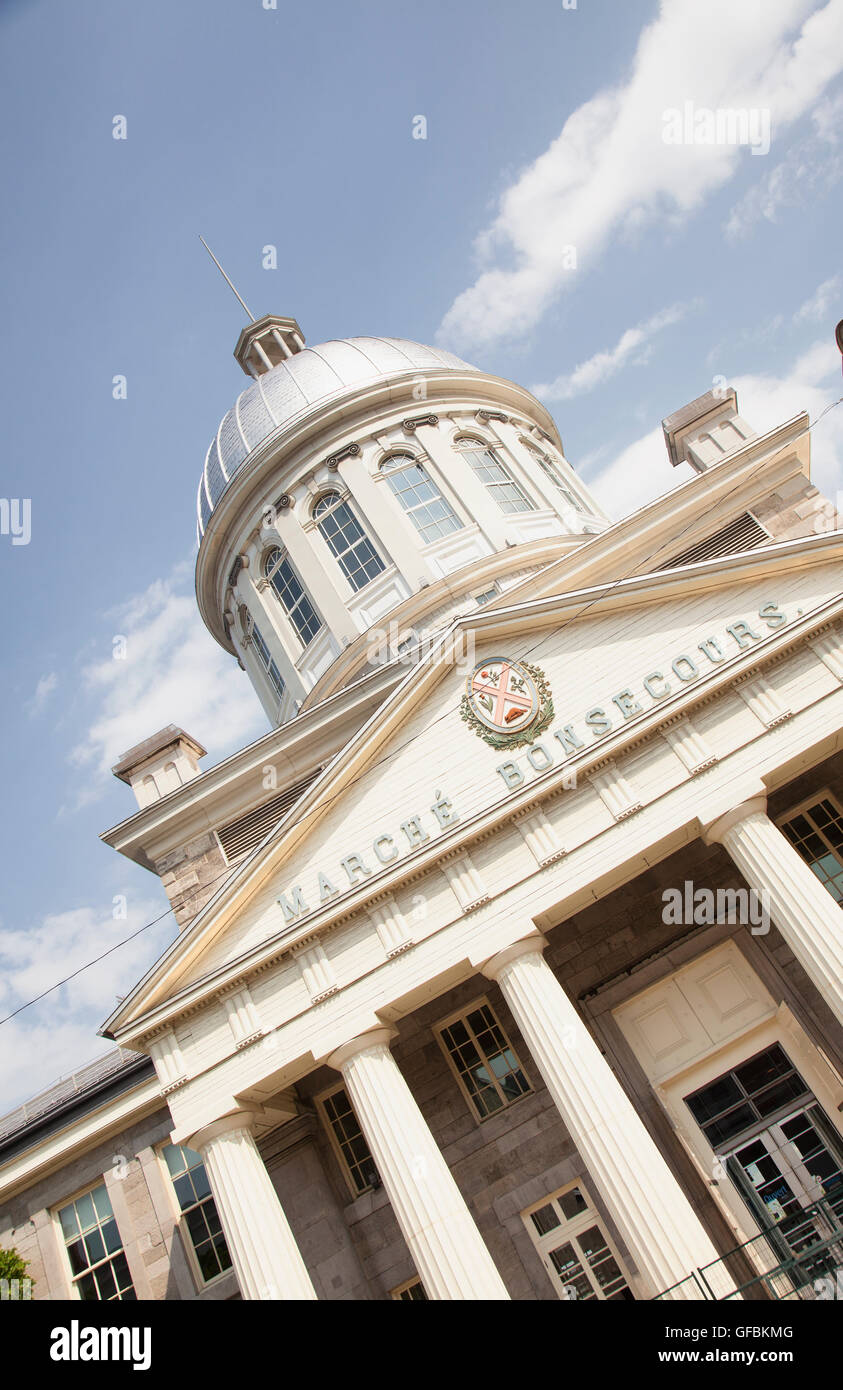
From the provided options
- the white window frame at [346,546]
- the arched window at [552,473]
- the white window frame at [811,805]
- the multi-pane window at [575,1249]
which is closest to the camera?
the multi-pane window at [575,1249]

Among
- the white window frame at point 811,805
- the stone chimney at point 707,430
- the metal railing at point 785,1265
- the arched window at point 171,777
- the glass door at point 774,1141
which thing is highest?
the stone chimney at point 707,430

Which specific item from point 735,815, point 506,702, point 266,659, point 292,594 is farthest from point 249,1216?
point 266,659

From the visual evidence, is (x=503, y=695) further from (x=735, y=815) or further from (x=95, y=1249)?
(x=95, y=1249)

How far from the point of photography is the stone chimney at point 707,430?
69.8ft

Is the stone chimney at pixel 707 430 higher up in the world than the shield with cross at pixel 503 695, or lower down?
higher up

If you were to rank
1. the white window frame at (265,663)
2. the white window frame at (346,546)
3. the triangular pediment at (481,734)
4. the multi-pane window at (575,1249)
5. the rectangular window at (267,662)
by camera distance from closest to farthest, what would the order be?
the multi-pane window at (575,1249) → the triangular pediment at (481,734) → the white window frame at (346,546) → the white window frame at (265,663) → the rectangular window at (267,662)

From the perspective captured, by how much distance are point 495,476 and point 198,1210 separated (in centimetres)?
1969

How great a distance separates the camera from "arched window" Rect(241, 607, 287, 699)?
28.2 metres

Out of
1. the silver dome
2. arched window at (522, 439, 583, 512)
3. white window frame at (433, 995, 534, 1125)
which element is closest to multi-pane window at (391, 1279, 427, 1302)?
white window frame at (433, 995, 534, 1125)

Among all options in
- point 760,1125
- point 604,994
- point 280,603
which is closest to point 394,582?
point 280,603

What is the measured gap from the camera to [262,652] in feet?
95.2
